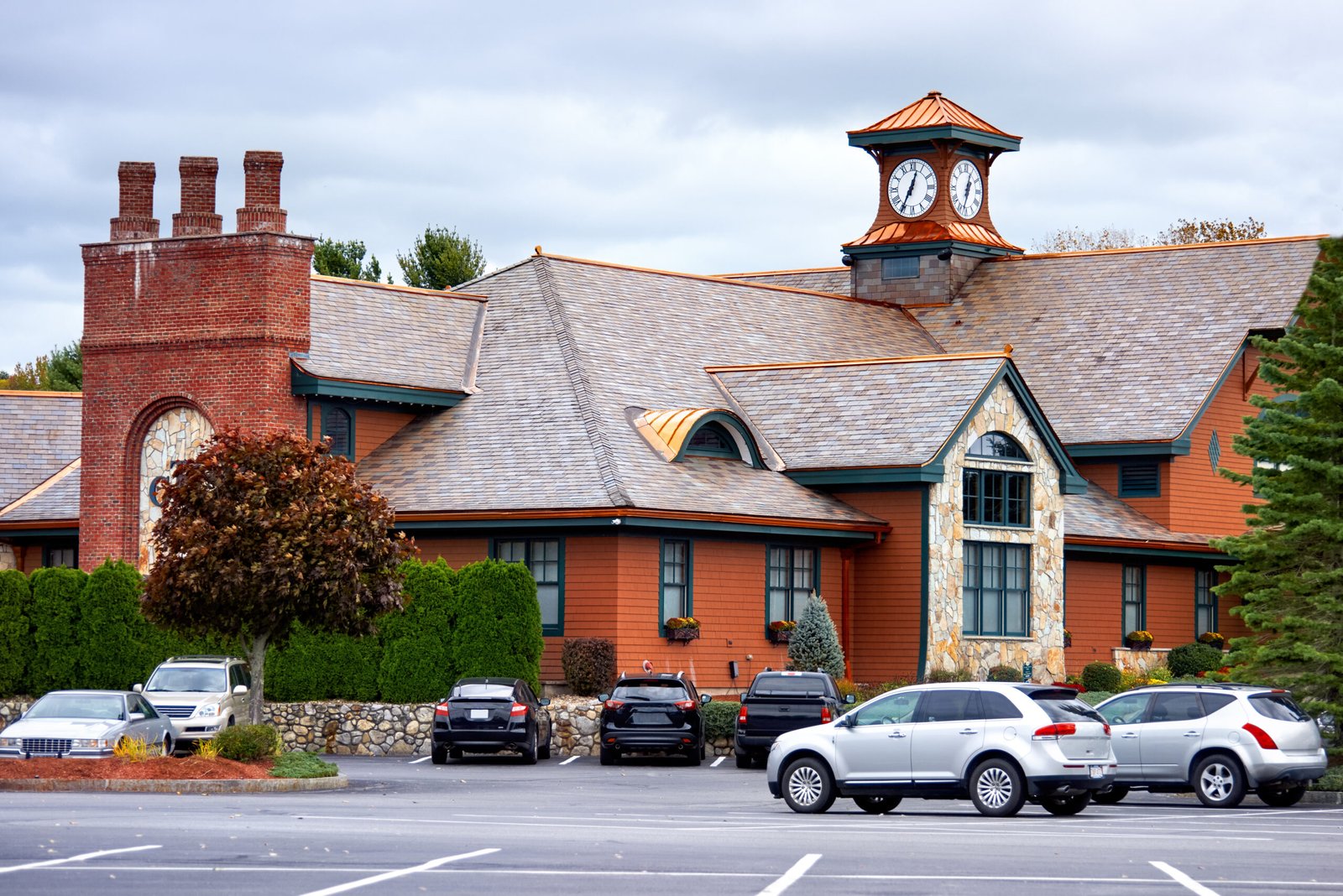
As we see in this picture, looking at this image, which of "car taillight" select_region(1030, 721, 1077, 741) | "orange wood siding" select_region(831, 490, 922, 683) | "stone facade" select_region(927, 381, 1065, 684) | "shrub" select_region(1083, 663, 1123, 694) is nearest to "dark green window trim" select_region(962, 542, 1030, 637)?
"stone facade" select_region(927, 381, 1065, 684)

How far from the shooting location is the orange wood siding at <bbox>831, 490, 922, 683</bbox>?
137 ft

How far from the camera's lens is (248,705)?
111 ft

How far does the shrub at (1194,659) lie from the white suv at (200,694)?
22315 millimetres

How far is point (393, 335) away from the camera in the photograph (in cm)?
4422

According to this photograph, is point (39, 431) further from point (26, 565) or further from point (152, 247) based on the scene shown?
point (152, 247)

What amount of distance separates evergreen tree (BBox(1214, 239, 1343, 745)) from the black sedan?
11.3m

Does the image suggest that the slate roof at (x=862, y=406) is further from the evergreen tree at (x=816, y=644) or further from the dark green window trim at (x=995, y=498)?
the evergreen tree at (x=816, y=644)

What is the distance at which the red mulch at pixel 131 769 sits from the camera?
2727 centimetres

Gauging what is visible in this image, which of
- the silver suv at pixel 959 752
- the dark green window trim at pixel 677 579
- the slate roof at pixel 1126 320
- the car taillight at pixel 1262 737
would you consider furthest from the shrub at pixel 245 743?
the slate roof at pixel 1126 320

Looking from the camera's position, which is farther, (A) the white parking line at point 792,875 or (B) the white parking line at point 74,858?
(B) the white parking line at point 74,858

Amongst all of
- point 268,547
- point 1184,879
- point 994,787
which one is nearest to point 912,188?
point 268,547

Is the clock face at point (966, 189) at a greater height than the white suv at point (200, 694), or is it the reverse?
the clock face at point (966, 189)

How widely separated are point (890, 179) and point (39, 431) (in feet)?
74.2

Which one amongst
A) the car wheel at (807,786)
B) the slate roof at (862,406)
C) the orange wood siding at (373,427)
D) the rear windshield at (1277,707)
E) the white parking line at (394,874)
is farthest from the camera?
the orange wood siding at (373,427)
